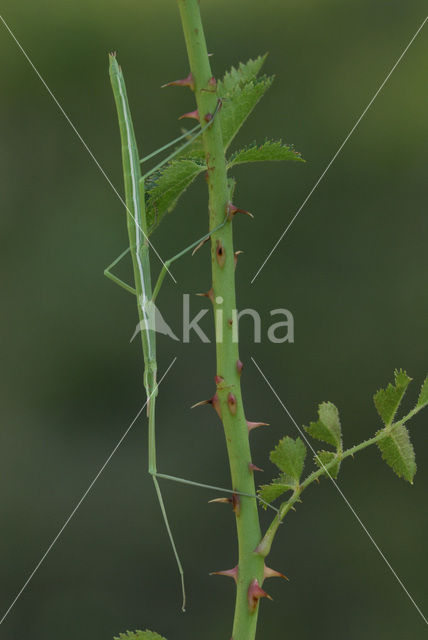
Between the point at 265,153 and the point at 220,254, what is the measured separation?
88 mm

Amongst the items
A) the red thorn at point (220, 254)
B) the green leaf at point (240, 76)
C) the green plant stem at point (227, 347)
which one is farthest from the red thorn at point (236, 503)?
the green leaf at point (240, 76)

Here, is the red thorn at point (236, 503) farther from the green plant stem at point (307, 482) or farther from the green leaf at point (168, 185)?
the green leaf at point (168, 185)

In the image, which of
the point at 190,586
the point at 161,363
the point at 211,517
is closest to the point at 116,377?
the point at 161,363

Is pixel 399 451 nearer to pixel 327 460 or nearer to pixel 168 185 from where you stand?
pixel 327 460

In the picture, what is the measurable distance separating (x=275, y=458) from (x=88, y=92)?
183 centimetres

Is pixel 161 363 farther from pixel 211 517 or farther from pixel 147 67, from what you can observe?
pixel 147 67

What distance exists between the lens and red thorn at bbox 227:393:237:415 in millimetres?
367

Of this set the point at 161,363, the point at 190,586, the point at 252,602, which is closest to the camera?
the point at 252,602

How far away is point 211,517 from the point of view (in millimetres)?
1975

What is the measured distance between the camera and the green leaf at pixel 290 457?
394 mm

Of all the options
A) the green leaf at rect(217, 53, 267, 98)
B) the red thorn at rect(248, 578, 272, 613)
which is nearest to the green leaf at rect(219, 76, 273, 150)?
the green leaf at rect(217, 53, 267, 98)

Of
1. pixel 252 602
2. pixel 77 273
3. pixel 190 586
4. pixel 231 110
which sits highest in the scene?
pixel 77 273

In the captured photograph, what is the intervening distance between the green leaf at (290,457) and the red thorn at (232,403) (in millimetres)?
42

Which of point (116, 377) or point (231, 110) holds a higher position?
point (116, 377)
